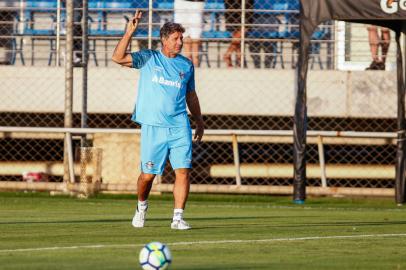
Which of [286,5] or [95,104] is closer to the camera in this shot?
[95,104]

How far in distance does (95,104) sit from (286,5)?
3.85 metres

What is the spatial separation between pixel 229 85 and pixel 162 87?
752cm

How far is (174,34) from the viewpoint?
400 inches

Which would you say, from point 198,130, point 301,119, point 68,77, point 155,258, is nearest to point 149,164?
point 198,130

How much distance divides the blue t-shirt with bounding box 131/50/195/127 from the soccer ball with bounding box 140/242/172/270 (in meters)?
3.79

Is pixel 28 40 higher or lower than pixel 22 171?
higher

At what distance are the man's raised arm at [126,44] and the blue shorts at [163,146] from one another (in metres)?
0.63

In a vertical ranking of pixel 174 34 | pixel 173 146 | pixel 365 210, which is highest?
pixel 174 34

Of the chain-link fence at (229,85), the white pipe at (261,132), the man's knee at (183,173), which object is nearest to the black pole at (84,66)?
the chain-link fence at (229,85)

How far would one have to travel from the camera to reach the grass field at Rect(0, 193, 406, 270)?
290 inches

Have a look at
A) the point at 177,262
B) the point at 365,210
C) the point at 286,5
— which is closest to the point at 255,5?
the point at 286,5

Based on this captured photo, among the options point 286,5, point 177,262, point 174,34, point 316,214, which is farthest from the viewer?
point 286,5

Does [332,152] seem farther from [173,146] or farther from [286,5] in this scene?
[173,146]

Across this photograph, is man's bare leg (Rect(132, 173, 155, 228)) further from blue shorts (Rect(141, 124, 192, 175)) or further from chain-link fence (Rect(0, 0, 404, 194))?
chain-link fence (Rect(0, 0, 404, 194))
